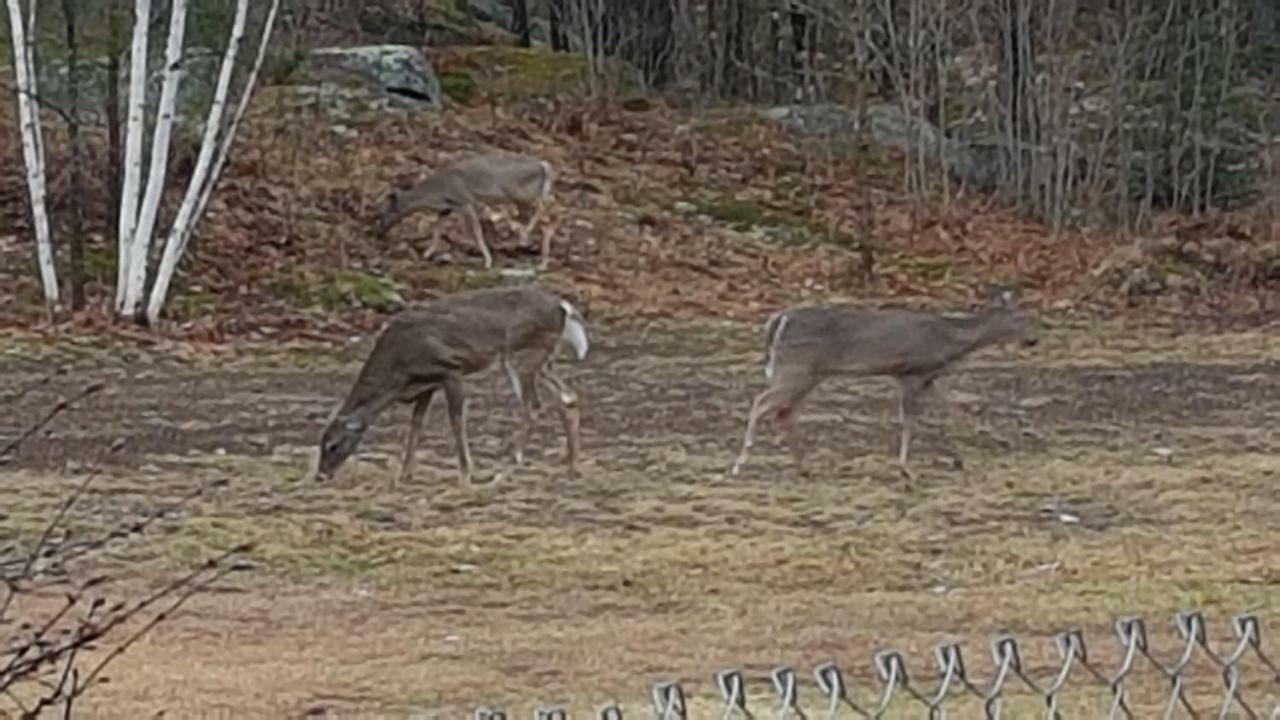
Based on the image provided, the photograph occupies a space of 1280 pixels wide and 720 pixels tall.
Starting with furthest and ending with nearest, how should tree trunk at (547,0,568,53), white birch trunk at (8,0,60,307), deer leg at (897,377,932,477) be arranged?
tree trunk at (547,0,568,53) → white birch trunk at (8,0,60,307) → deer leg at (897,377,932,477)

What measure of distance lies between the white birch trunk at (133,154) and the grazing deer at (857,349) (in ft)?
27.3

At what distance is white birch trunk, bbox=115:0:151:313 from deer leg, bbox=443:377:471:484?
26.5 feet

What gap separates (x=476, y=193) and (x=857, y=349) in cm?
1220

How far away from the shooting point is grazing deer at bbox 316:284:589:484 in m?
14.3

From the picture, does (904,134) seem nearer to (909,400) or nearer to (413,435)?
(909,400)

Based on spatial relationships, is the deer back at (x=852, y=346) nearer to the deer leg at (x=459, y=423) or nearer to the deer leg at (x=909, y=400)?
the deer leg at (x=909, y=400)

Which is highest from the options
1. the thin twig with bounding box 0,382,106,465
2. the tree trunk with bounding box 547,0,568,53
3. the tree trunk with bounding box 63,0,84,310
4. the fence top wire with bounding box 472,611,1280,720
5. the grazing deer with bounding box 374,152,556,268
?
the thin twig with bounding box 0,382,106,465

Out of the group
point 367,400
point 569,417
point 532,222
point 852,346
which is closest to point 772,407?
point 852,346

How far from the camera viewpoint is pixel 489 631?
1009 centimetres

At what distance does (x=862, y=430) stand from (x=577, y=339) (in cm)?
190

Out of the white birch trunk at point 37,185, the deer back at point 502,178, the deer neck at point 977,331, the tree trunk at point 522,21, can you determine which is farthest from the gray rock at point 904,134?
the deer neck at point 977,331

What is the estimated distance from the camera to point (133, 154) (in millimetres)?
22234

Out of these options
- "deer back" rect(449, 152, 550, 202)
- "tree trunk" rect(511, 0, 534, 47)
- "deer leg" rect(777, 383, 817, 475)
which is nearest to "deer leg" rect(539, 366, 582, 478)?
"deer leg" rect(777, 383, 817, 475)

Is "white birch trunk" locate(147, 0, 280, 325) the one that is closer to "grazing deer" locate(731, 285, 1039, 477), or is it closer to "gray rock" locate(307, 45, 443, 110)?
"grazing deer" locate(731, 285, 1039, 477)
